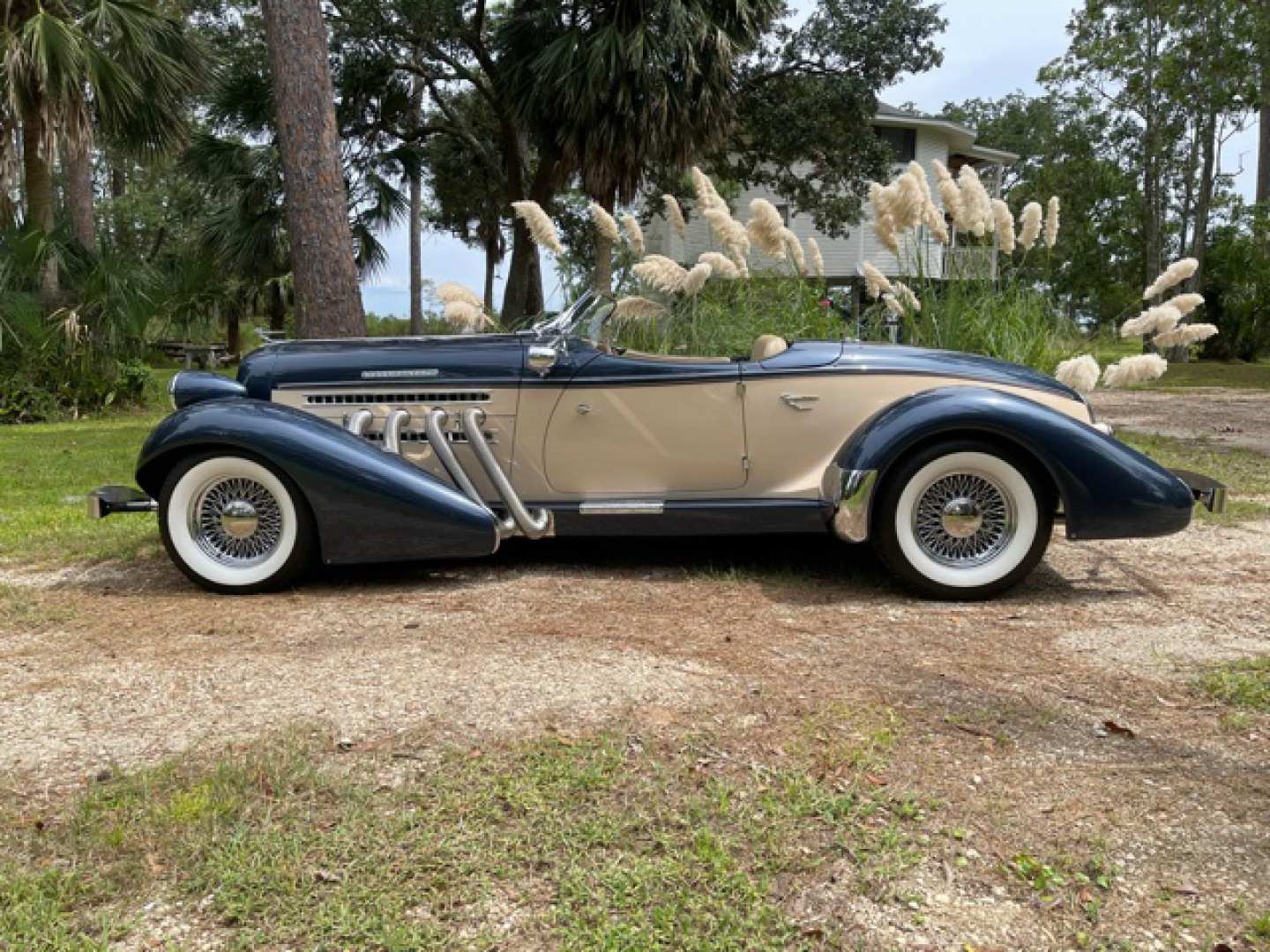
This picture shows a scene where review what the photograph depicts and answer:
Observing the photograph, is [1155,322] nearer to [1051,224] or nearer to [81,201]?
[1051,224]

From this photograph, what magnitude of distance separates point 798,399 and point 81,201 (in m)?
14.2

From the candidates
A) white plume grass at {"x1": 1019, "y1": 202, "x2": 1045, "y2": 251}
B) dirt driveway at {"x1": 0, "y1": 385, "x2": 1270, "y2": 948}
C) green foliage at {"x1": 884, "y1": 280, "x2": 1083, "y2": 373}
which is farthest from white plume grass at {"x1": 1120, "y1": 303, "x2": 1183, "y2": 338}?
dirt driveway at {"x1": 0, "y1": 385, "x2": 1270, "y2": 948}

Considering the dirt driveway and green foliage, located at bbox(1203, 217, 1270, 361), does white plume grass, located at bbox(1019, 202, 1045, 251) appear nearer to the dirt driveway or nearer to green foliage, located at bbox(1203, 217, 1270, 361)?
the dirt driveway

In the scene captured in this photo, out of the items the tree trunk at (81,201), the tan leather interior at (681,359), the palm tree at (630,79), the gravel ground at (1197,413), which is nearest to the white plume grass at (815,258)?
the tan leather interior at (681,359)

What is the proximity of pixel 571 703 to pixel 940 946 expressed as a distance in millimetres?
1361

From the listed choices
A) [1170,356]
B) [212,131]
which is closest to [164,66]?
[212,131]

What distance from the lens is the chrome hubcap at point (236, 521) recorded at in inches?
167

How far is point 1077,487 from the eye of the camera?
4020 mm

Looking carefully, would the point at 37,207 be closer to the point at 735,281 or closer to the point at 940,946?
the point at 735,281

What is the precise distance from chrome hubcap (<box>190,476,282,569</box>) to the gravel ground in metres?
6.30

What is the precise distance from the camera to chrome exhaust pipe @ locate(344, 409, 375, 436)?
4.47m

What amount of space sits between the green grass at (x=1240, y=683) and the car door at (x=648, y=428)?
6.59ft

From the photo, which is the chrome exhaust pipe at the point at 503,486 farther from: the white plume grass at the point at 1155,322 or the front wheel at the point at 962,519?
the white plume grass at the point at 1155,322

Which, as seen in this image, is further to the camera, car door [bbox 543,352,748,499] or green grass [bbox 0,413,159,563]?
green grass [bbox 0,413,159,563]
